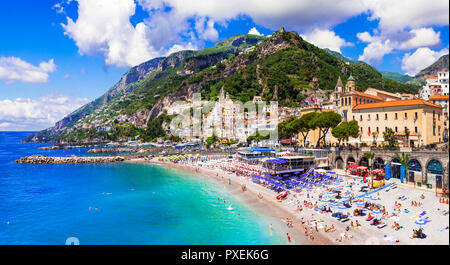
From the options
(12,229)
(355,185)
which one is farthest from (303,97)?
(12,229)

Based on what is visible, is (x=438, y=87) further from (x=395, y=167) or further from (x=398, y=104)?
(x=395, y=167)

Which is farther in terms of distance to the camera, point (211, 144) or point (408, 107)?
point (211, 144)

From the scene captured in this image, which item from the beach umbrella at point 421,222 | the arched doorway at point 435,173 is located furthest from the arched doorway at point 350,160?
the beach umbrella at point 421,222

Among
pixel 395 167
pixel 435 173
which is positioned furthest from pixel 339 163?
pixel 435 173

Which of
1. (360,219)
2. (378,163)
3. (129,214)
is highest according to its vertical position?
(378,163)
